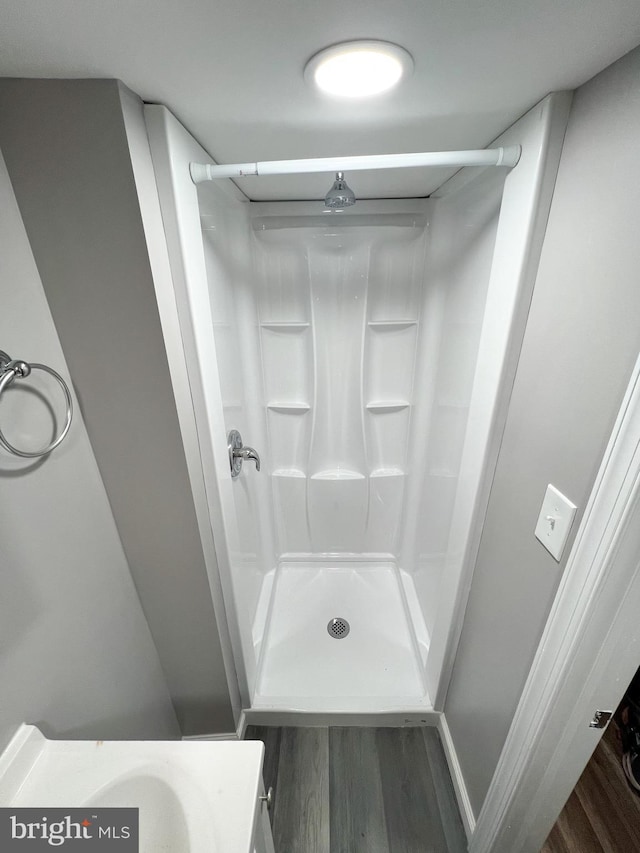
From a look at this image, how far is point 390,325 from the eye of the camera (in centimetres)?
176

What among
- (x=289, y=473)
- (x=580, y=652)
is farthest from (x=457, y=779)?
(x=289, y=473)

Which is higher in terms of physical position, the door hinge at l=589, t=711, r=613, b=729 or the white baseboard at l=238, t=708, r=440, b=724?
the door hinge at l=589, t=711, r=613, b=729

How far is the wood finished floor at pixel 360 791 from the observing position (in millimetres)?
1209

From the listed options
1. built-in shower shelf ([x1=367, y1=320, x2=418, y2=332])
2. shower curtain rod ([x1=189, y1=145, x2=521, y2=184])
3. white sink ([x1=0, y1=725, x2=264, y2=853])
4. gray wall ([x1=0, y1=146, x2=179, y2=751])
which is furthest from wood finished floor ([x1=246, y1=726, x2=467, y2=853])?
shower curtain rod ([x1=189, y1=145, x2=521, y2=184])

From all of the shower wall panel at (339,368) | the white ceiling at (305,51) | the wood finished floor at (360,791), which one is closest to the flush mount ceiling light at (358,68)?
the white ceiling at (305,51)

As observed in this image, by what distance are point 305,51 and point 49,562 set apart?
43.7 inches

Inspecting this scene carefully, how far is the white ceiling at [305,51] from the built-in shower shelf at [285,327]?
3.02ft

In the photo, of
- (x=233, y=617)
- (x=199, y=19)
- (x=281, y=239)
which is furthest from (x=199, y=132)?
(x=233, y=617)

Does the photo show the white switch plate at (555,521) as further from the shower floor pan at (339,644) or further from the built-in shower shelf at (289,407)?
the built-in shower shelf at (289,407)

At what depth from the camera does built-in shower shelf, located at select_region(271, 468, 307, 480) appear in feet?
6.73

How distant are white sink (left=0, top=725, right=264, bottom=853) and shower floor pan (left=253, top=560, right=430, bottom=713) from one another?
92 centimetres

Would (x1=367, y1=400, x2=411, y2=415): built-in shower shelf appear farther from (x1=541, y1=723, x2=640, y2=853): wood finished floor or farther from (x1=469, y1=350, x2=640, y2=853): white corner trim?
(x1=541, y1=723, x2=640, y2=853): wood finished floor

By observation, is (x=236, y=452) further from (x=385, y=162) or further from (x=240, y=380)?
(x=385, y=162)

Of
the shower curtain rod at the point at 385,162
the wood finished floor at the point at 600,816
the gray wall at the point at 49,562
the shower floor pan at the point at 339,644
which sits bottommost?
the wood finished floor at the point at 600,816
